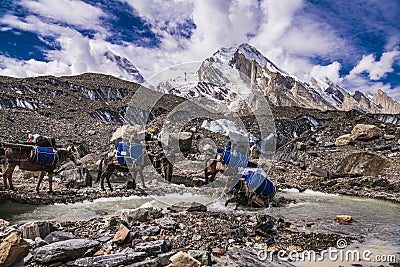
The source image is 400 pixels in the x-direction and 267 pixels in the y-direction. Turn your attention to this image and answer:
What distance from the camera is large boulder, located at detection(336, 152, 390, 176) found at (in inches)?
680

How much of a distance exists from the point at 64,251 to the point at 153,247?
139 centimetres

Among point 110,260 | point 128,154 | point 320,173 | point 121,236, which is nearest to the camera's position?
point 110,260

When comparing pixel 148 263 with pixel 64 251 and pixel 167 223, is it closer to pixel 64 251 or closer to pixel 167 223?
pixel 64 251

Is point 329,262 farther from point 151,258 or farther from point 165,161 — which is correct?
point 165,161

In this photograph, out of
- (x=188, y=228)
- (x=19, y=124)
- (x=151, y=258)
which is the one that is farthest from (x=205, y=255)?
(x=19, y=124)

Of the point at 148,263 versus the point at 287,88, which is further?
the point at 287,88

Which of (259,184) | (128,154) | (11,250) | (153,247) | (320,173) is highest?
(128,154)

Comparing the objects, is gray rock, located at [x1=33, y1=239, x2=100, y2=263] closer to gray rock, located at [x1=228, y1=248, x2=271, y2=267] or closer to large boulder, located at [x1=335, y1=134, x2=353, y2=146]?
gray rock, located at [x1=228, y1=248, x2=271, y2=267]

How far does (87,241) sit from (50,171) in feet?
23.6

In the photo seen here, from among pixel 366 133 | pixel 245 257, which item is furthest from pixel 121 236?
pixel 366 133

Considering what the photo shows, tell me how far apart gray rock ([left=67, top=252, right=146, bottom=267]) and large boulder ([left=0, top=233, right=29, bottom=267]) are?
0.70 metres

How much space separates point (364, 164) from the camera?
17531 millimetres

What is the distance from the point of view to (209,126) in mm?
35125

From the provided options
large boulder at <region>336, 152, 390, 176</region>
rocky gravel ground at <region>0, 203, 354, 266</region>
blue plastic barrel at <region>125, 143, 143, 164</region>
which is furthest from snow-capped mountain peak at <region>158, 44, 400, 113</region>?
rocky gravel ground at <region>0, 203, 354, 266</region>
